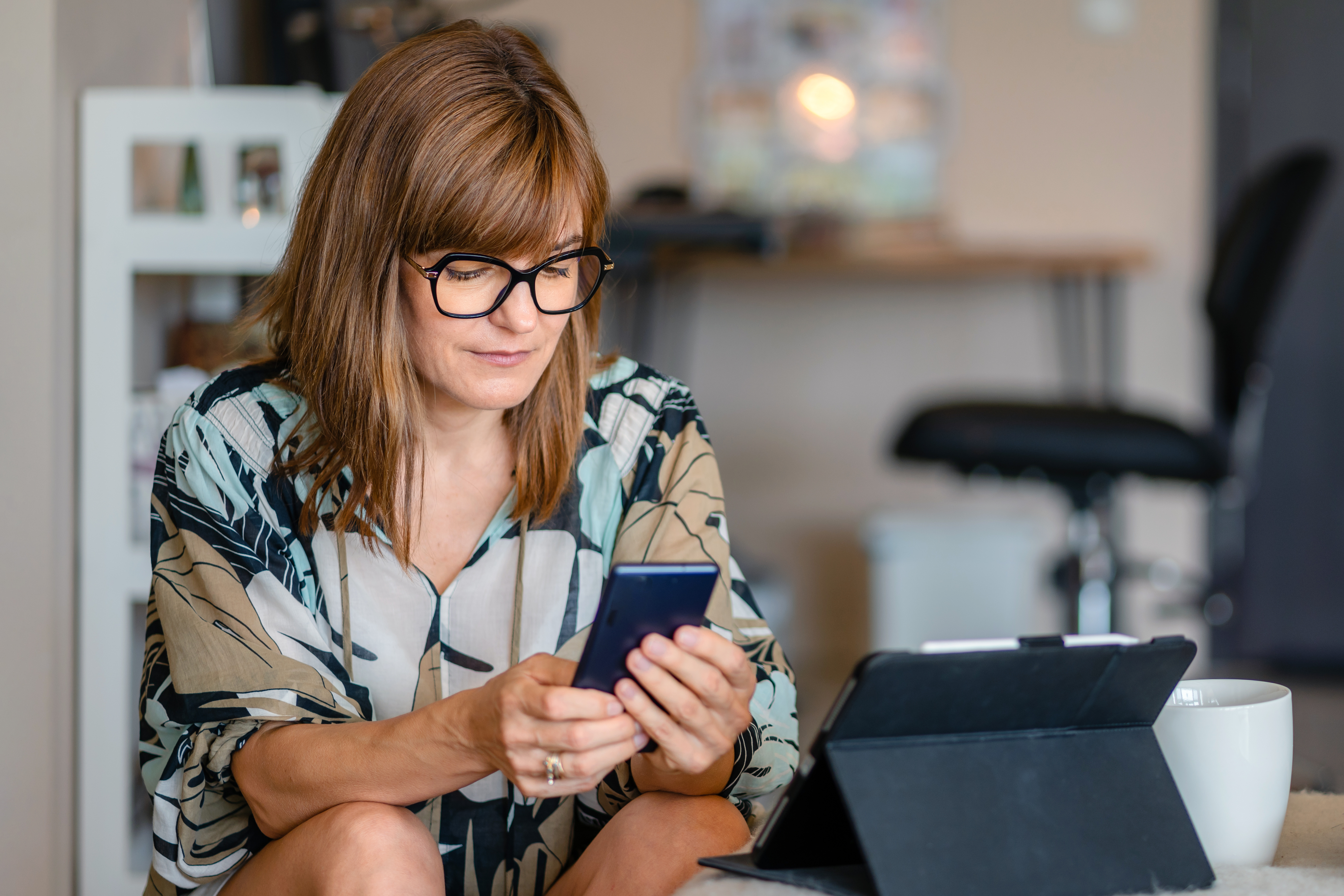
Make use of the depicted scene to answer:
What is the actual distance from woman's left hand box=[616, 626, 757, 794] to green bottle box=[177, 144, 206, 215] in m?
0.94

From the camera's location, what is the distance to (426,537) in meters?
0.95

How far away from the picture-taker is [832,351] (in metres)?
3.13

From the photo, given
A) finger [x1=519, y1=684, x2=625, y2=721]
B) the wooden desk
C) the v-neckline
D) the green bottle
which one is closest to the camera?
finger [x1=519, y1=684, x2=625, y2=721]

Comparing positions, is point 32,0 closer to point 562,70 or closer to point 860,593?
→ point 562,70

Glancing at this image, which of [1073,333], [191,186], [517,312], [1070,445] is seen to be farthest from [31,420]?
[1073,333]

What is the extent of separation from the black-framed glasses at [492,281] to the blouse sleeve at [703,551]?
15cm

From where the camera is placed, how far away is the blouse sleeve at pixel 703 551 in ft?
2.86

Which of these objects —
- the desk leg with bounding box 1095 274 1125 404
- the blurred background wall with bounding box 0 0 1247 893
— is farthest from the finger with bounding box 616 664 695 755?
the desk leg with bounding box 1095 274 1125 404

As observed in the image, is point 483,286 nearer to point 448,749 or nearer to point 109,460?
point 448,749

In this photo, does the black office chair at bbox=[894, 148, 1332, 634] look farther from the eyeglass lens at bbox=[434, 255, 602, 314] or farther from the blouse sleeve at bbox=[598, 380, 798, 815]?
the eyeglass lens at bbox=[434, 255, 602, 314]

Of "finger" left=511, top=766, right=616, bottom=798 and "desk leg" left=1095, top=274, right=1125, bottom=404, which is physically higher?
"desk leg" left=1095, top=274, right=1125, bottom=404

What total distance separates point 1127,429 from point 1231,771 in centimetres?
122

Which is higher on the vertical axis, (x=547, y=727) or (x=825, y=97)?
(x=825, y=97)

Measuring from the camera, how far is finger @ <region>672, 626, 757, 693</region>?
0.68 metres
